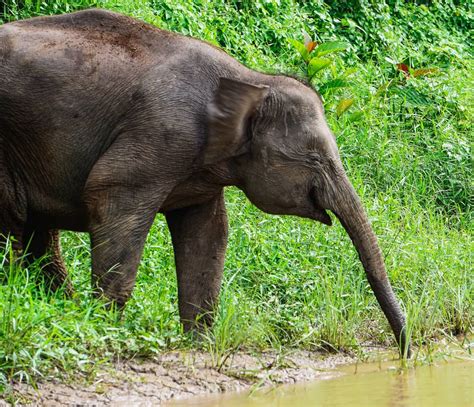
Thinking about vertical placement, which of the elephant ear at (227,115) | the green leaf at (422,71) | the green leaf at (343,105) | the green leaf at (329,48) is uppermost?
the elephant ear at (227,115)

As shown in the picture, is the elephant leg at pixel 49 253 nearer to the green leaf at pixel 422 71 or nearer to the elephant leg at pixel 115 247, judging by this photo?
the elephant leg at pixel 115 247

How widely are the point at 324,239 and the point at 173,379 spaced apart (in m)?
2.99

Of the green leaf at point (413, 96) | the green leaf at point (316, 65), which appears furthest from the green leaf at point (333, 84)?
the green leaf at point (413, 96)

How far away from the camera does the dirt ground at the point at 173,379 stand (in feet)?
18.1

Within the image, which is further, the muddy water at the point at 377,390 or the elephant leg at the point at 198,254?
the elephant leg at the point at 198,254

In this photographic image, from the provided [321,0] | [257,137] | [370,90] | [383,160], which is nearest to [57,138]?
[257,137]

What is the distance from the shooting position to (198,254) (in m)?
7.57

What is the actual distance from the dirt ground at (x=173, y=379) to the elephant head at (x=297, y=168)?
706mm

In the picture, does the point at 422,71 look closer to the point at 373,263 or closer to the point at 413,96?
the point at 413,96

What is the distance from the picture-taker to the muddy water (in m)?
5.91

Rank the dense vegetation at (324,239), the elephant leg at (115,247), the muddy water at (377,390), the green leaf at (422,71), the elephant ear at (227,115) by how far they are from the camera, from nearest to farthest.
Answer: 1. the muddy water at (377,390)
2. the dense vegetation at (324,239)
3. the elephant leg at (115,247)
4. the elephant ear at (227,115)
5. the green leaf at (422,71)

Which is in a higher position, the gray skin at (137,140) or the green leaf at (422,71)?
the gray skin at (137,140)

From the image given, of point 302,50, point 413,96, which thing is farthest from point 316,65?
point 413,96

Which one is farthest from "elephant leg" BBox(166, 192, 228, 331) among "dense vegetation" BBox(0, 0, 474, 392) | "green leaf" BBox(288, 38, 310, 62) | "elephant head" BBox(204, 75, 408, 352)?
"green leaf" BBox(288, 38, 310, 62)
